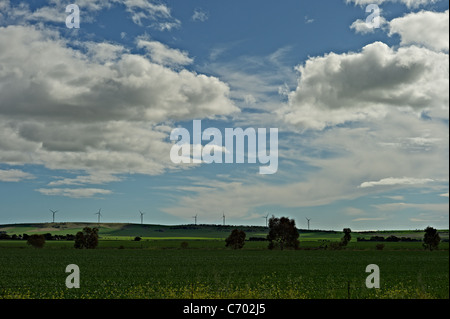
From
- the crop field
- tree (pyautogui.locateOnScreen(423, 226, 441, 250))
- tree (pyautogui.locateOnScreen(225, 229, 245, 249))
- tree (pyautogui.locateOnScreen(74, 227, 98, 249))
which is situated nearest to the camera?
the crop field

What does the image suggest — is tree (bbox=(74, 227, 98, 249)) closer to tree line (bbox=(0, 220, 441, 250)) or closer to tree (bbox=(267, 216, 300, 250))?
tree line (bbox=(0, 220, 441, 250))

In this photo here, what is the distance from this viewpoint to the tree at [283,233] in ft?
547

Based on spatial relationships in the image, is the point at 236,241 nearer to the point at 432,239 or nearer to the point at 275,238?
the point at 275,238

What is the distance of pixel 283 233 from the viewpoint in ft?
547

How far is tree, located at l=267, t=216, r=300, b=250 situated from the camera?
547 ft

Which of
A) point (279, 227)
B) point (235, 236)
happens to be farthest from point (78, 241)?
point (279, 227)

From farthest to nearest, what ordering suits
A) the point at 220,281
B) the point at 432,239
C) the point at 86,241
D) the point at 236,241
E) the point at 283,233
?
the point at 432,239
the point at 86,241
the point at 236,241
the point at 283,233
the point at 220,281

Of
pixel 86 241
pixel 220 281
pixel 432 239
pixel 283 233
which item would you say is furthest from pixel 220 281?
pixel 432 239

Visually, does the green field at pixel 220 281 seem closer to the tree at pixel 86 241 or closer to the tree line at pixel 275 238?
the tree line at pixel 275 238

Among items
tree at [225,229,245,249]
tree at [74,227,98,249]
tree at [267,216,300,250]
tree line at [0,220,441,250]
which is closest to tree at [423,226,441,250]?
tree line at [0,220,441,250]
